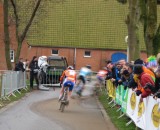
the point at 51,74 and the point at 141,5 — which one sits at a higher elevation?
the point at 141,5

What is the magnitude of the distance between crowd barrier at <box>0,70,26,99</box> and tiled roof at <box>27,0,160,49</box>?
90.1ft

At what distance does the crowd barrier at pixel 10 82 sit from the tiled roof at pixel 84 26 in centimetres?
2747

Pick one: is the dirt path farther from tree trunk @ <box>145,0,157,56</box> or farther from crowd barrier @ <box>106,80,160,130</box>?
tree trunk @ <box>145,0,157,56</box>

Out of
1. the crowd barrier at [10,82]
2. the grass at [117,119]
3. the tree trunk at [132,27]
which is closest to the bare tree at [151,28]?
the tree trunk at [132,27]

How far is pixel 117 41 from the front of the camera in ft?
172

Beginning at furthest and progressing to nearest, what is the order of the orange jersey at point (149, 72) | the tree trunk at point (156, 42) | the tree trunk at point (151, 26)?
the tree trunk at point (156, 42) → the tree trunk at point (151, 26) → the orange jersey at point (149, 72)

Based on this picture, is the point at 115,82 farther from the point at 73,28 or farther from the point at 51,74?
the point at 73,28

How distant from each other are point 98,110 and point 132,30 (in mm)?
5667

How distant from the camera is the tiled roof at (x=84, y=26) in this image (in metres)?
52.5

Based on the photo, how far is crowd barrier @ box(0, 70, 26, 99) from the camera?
1822 cm

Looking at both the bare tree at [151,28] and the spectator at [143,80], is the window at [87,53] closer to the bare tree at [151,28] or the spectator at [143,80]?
the bare tree at [151,28]

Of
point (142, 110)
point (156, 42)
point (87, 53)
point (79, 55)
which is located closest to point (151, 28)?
point (156, 42)

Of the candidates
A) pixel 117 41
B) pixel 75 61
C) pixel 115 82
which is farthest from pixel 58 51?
pixel 115 82

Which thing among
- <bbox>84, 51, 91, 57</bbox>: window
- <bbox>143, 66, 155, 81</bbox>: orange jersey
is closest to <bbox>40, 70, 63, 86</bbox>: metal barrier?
<bbox>143, 66, 155, 81</bbox>: orange jersey
